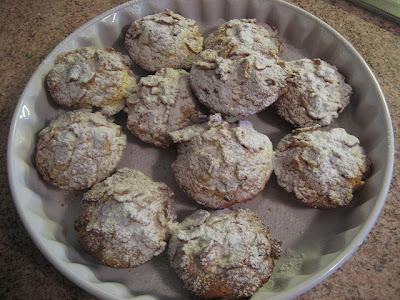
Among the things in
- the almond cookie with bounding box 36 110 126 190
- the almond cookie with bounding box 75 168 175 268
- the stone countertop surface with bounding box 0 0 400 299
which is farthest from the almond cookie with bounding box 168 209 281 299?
the almond cookie with bounding box 36 110 126 190

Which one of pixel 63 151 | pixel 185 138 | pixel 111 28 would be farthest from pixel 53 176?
pixel 111 28

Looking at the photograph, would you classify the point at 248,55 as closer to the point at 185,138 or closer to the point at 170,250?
the point at 185,138

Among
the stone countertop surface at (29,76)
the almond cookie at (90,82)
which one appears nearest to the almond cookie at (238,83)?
the almond cookie at (90,82)

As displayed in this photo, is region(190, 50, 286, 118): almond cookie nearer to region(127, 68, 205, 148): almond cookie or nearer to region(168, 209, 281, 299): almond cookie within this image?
region(127, 68, 205, 148): almond cookie

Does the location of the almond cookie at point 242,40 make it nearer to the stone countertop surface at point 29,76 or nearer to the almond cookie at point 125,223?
the stone countertop surface at point 29,76

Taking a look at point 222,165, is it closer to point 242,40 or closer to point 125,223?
point 125,223
